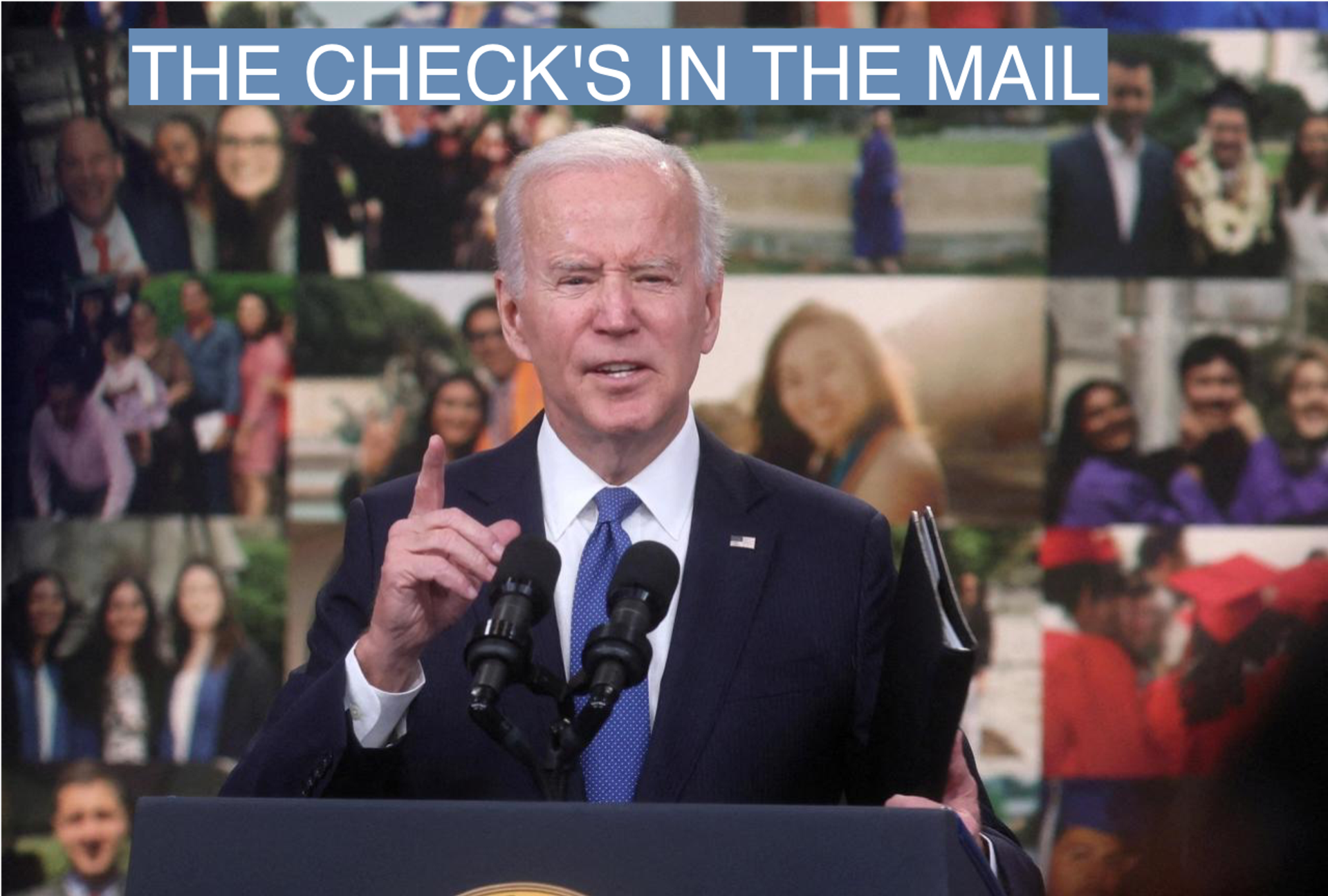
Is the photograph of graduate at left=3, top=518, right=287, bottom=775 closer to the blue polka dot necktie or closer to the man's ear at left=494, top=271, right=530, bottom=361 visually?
the man's ear at left=494, top=271, right=530, bottom=361

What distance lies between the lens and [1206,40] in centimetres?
389

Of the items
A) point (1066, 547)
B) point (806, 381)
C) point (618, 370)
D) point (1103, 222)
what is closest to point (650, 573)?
point (618, 370)

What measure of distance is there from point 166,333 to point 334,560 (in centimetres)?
62

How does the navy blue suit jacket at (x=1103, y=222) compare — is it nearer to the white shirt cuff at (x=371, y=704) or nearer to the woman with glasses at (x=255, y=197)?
the woman with glasses at (x=255, y=197)

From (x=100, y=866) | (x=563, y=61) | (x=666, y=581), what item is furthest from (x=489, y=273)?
(x=666, y=581)

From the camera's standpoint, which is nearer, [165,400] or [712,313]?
[712,313]

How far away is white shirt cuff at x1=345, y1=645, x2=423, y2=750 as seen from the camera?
5.60 feet

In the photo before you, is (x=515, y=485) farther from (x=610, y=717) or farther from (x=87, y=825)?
(x=87, y=825)

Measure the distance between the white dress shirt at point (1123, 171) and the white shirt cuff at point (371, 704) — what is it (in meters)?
2.60

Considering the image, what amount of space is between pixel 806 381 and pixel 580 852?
2.68m

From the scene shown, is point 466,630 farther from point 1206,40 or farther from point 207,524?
point 1206,40

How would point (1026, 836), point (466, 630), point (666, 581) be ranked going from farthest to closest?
point (1026, 836) < point (466, 630) < point (666, 581)

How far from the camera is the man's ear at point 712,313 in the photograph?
2016mm

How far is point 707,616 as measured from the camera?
1.92 m
